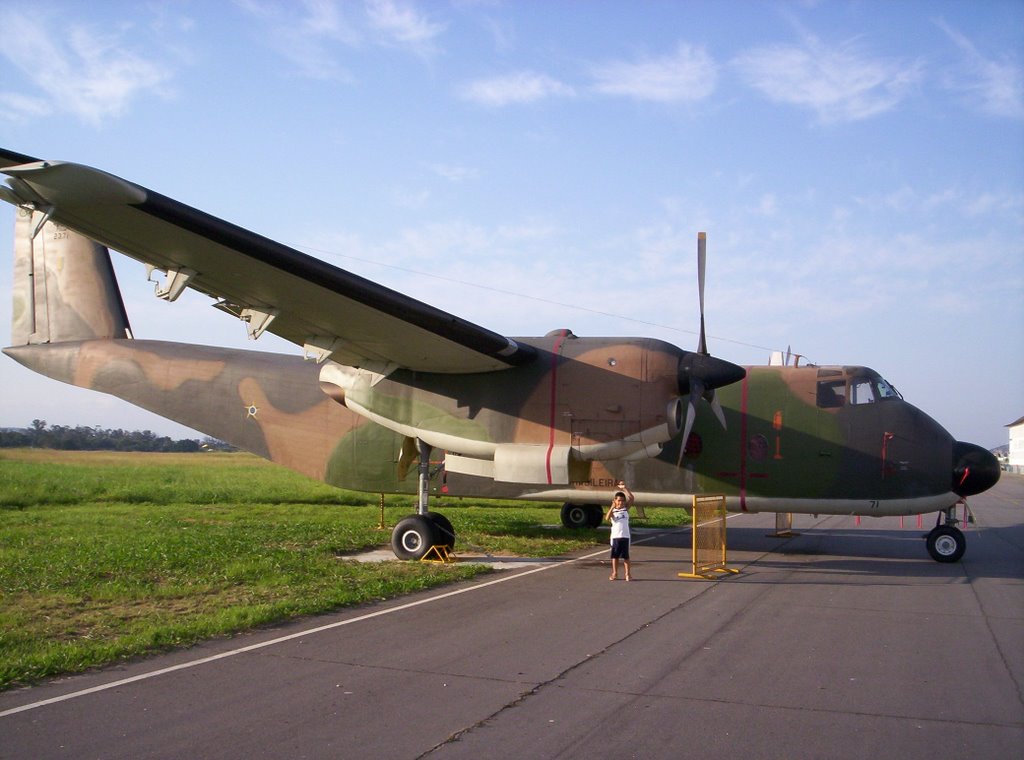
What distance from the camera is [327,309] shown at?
1138cm

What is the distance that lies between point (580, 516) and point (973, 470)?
8.23 meters

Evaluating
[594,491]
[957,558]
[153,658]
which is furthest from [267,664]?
[957,558]

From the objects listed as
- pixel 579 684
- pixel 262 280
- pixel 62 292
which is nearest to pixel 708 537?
pixel 579 684

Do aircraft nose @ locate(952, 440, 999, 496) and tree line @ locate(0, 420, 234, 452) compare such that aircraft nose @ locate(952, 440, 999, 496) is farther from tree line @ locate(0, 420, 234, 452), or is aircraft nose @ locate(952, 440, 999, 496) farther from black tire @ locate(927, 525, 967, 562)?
tree line @ locate(0, 420, 234, 452)

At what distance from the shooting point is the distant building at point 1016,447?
89.7 meters

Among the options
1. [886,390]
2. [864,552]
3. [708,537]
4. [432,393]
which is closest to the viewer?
[432,393]

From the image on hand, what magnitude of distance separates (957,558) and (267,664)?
1184 cm

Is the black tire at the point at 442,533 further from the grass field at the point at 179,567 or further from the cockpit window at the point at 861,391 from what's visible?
the cockpit window at the point at 861,391

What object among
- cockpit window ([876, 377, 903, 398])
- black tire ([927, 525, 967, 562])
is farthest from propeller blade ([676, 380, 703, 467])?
black tire ([927, 525, 967, 562])

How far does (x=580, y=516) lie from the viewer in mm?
19109

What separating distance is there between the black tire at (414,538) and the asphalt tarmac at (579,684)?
2257 millimetres

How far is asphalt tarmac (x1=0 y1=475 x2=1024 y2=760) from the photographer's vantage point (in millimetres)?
5250

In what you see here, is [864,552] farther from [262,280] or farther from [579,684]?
[262,280]

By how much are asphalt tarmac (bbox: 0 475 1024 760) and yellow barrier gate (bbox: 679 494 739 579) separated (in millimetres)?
1165
